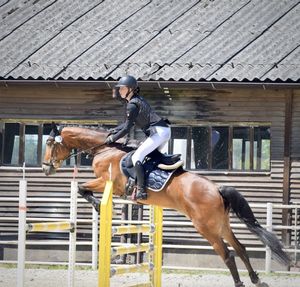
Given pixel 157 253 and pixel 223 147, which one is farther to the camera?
pixel 223 147

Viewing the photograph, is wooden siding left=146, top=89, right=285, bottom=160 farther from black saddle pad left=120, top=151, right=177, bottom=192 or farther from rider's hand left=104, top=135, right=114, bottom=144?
black saddle pad left=120, top=151, right=177, bottom=192

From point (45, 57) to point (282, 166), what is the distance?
5.48 m

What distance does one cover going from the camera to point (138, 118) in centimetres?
1357

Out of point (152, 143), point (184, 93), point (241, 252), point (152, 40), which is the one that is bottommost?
point (241, 252)

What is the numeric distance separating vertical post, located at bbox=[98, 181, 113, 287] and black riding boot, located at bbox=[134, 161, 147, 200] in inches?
87.9

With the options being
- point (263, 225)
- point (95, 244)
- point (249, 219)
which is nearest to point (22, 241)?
point (249, 219)

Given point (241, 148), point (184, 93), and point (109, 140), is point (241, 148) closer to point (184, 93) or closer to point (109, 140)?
point (184, 93)

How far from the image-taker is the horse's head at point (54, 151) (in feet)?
47.5

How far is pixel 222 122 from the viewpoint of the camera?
64.0 ft

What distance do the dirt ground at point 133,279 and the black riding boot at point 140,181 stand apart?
5.84ft

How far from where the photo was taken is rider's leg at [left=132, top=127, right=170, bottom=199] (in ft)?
44.4

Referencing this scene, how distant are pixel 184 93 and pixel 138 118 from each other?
20.5 feet

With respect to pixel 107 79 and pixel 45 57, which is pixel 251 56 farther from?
pixel 45 57

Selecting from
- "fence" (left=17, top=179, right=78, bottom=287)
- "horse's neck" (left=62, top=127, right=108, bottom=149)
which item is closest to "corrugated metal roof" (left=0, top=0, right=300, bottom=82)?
"horse's neck" (left=62, top=127, right=108, bottom=149)
